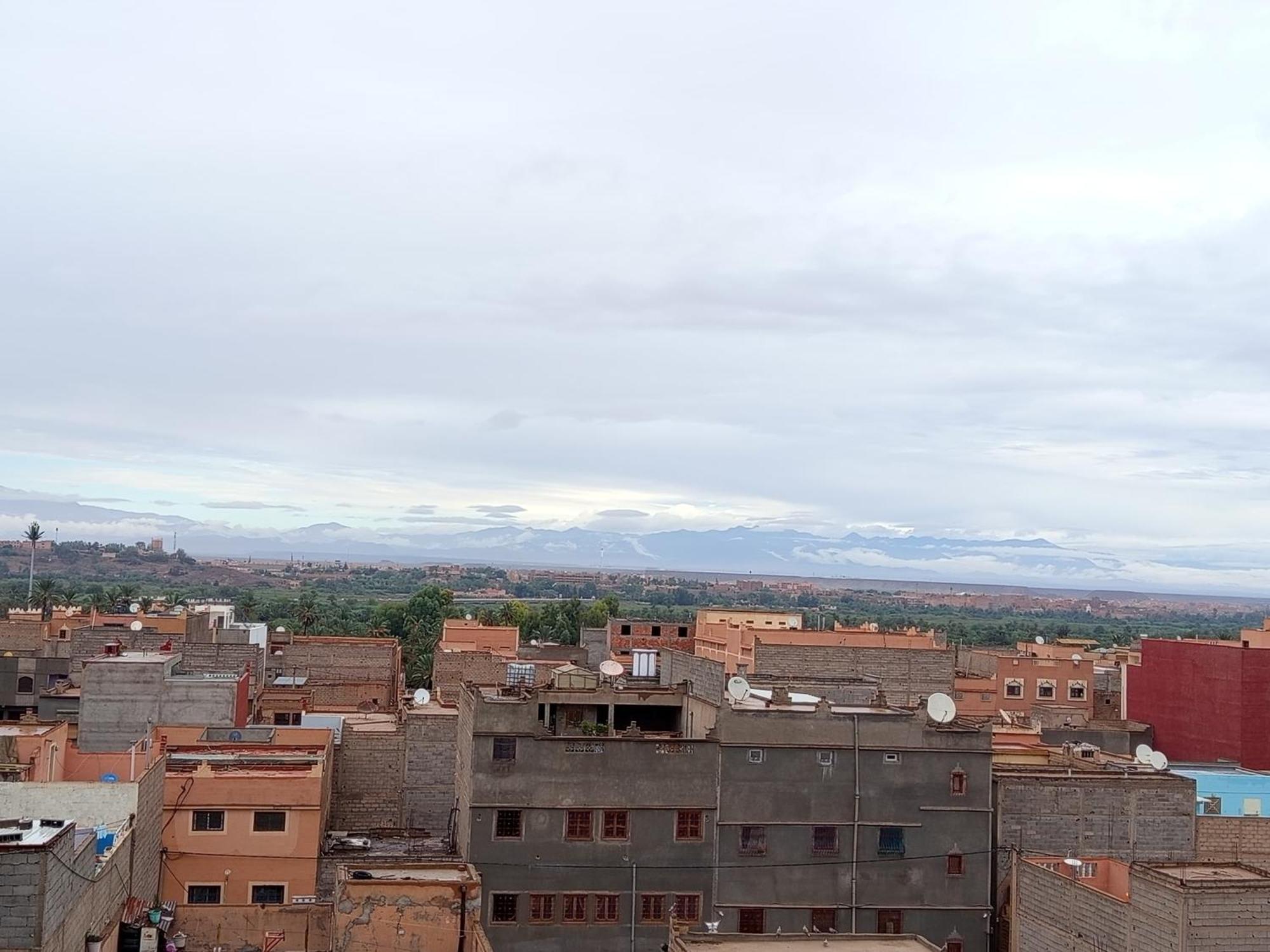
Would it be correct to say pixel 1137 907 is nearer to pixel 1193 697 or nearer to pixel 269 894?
pixel 269 894

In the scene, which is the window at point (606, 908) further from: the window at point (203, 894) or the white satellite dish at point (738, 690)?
the window at point (203, 894)

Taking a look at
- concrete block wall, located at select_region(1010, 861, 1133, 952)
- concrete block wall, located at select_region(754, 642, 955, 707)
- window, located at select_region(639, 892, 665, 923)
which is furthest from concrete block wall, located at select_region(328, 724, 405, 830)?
concrete block wall, located at select_region(754, 642, 955, 707)

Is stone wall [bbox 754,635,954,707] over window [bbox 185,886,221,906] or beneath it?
over

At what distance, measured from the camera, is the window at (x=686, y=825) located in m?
37.0

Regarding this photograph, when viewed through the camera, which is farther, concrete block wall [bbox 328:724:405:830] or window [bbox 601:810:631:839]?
concrete block wall [bbox 328:724:405:830]

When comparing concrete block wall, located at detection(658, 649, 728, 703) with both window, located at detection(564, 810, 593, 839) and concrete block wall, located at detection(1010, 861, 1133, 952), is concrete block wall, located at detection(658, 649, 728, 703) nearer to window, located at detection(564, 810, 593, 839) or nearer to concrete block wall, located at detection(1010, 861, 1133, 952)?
window, located at detection(564, 810, 593, 839)

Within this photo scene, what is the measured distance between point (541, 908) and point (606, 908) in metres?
1.84

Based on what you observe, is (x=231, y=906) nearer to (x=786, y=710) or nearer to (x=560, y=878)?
(x=560, y=878)

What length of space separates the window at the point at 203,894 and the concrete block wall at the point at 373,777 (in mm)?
11190

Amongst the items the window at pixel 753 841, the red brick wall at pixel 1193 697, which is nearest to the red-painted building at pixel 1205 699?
the red brick wall at pixel 1193 697

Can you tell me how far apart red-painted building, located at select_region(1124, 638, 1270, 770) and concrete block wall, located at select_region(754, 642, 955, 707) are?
13319 millimetres

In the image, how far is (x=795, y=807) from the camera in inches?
1483

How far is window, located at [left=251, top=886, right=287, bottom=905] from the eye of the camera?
3425cm

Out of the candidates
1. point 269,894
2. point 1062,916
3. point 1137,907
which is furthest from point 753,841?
point 269,894
